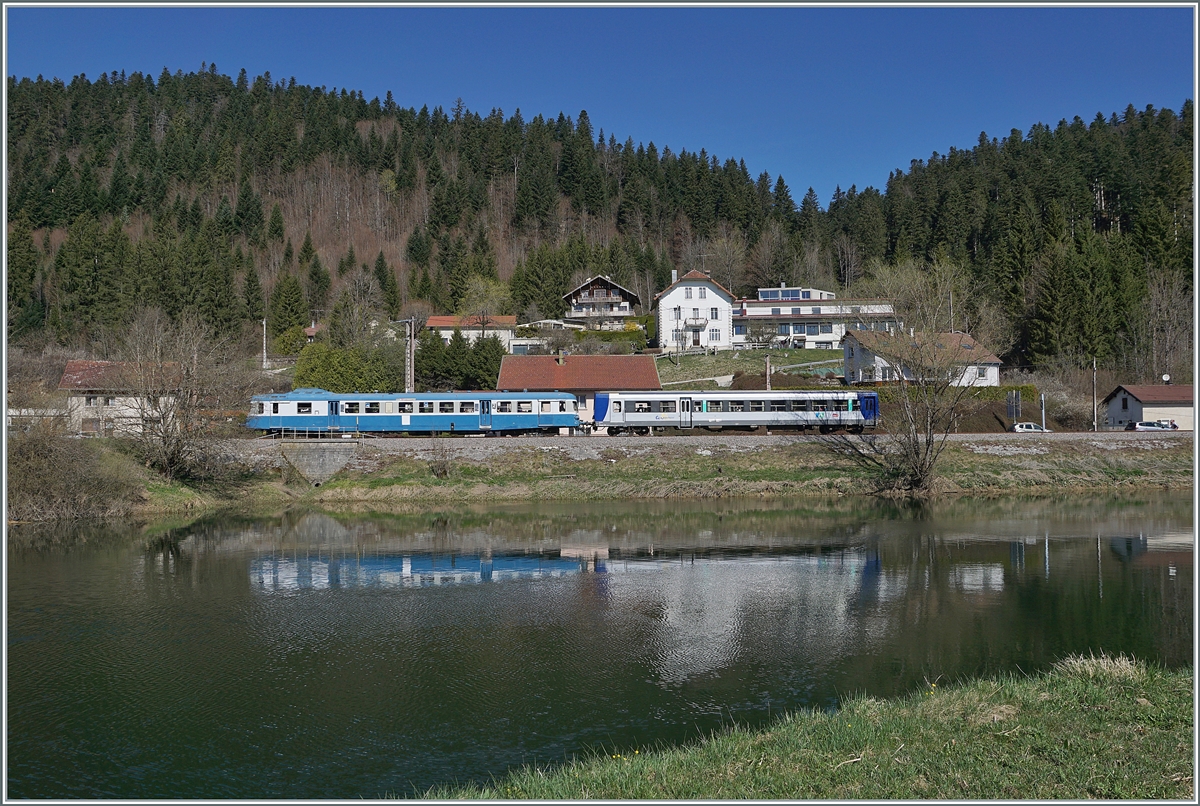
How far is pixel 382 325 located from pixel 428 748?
172 ft

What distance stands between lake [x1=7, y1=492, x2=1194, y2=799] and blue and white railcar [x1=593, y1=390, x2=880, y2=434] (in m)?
13.2

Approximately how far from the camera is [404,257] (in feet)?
323

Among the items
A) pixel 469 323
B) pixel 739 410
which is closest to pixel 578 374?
pixel 739 410

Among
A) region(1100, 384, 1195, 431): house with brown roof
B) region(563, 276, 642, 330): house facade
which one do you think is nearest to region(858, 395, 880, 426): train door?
region(1100, 384, 1195, 431): house with brown roof

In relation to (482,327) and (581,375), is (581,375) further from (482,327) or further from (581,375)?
(482,327)

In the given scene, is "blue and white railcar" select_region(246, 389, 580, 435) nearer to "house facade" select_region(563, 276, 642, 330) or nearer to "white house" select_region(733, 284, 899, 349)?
"white house" select_region(733, 284, 899, 349)

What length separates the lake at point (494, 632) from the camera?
10773 mm

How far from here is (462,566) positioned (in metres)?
21.7

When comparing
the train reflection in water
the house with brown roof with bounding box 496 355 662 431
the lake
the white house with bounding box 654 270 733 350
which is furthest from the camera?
the white house with bounding box 654 270 733 350

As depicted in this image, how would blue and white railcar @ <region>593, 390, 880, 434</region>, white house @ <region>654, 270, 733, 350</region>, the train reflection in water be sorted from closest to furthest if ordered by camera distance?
the train reflection in water → blue and white railcar @ <region>593, 390, 880, 434</region> → white house @ <region>654, 270, 733, 350</region>

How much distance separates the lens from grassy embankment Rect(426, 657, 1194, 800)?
8016mm

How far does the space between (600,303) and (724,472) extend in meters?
40.3

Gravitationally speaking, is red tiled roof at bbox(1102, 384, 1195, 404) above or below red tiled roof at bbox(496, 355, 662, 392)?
below

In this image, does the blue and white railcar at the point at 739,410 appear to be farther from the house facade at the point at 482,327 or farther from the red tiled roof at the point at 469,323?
the red tiled roof at the point at 469,323
